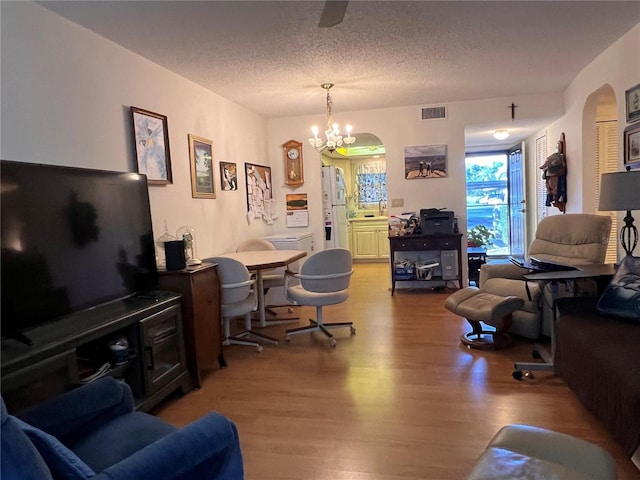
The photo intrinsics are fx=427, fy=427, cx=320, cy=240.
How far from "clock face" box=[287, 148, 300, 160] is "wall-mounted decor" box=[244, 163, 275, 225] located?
13.5 inches

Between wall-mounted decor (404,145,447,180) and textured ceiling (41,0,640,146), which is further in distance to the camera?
wall-mounted decor (404,145,447,180)

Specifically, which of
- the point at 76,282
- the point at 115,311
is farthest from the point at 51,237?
the point at 115,311

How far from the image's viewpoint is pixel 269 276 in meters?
4.60

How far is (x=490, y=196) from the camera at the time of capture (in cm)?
875

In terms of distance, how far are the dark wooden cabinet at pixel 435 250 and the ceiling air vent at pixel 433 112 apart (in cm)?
156

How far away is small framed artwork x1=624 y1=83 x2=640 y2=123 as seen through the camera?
3312 millimetres

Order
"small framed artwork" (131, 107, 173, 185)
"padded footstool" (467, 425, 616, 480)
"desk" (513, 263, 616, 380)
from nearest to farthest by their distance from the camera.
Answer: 1. "padded footstool" (467, 425, 616, 480)
2. "desk" (513, 263, 616, 380)
3. "small framed artwork" (131, 107, 173, 185)

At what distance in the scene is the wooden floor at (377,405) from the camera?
204cm

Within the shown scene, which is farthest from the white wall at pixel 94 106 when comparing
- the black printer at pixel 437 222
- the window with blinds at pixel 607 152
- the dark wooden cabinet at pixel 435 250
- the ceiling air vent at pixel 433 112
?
the window with blinds at pixel 607 152

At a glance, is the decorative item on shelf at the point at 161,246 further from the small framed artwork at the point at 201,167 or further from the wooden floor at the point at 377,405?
the wooden floor at the point at 377,405

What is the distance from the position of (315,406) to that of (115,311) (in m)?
1.29

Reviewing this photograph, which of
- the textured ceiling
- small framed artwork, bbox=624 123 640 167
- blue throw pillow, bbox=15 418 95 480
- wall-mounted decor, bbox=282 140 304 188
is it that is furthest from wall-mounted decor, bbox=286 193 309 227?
blue throw pillow, bbox=15 418 95 480

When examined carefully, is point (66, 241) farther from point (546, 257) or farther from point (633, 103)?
point (633, 103)

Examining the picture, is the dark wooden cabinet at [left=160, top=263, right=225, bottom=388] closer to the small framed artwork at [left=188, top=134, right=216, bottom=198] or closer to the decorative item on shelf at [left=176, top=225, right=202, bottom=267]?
the decorative item on shelf at [left=176, top=225, right=202, bottom=267]
